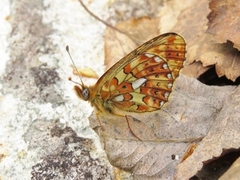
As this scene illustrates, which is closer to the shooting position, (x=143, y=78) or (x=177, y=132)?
(x=177, y=132)

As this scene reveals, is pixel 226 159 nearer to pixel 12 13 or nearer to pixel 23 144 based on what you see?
pixel 23 144

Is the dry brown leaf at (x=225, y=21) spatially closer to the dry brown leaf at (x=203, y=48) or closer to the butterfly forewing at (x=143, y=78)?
the dry brown leaf at (x=203, y=48)

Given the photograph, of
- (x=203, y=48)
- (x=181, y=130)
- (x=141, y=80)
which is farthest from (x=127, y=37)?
(x=181, y=130)

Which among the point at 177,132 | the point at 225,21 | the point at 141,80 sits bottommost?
the point at 177,132

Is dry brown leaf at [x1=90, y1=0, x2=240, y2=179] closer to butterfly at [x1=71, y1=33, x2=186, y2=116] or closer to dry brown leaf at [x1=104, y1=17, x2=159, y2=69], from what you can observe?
butterfly at [x1=71, y1=33, x2=186, y2=116]

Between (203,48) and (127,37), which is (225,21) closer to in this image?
(203,48)

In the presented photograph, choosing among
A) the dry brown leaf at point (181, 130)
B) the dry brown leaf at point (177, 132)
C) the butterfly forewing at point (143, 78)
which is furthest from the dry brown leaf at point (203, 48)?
the butterfly forewing at point (143, 78)

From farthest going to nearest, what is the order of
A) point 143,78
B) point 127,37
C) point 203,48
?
point 127,37, point 203,48, point 143,78

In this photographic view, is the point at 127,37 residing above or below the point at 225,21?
below
